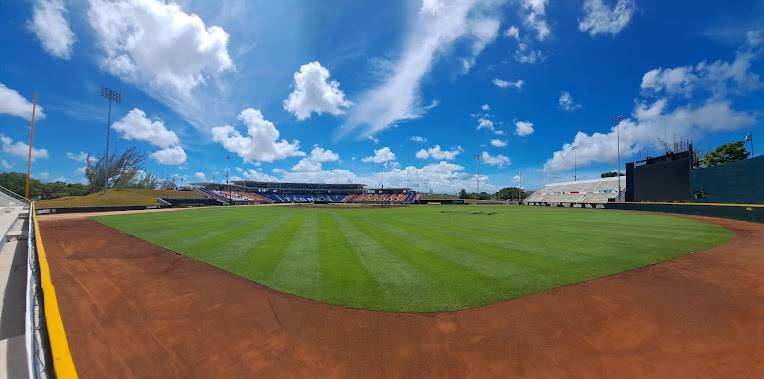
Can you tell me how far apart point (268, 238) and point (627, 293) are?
13914mm

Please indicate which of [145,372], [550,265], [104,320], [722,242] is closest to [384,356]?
[145,372]

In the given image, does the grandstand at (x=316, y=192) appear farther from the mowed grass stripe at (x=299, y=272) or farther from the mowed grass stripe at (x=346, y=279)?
the mowed grass stripe at (x=346, y=279)

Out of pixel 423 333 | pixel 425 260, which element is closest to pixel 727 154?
pixel 425 260

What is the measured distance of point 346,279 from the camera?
7.70 meters

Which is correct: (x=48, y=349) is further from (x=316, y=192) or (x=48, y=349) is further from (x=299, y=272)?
(x=316, y=192)

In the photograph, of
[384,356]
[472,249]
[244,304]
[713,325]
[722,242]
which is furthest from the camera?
[722,242]

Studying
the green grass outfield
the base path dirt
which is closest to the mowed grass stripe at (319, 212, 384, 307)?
the green grass outfield

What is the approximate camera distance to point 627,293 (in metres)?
6.57

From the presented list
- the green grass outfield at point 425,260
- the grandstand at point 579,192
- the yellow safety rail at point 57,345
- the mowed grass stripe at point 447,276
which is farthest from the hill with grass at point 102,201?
the grandstand at point 579,192

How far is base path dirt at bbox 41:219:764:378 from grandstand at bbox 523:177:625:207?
5432cm

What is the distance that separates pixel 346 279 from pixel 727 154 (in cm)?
8614

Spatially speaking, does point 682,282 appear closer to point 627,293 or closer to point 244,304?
point 627,293

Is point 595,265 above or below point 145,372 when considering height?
above

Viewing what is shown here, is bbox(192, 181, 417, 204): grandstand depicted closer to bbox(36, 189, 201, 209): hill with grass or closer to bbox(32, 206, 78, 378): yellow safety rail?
bbox(36, 189, 201, 209): hill with grass
